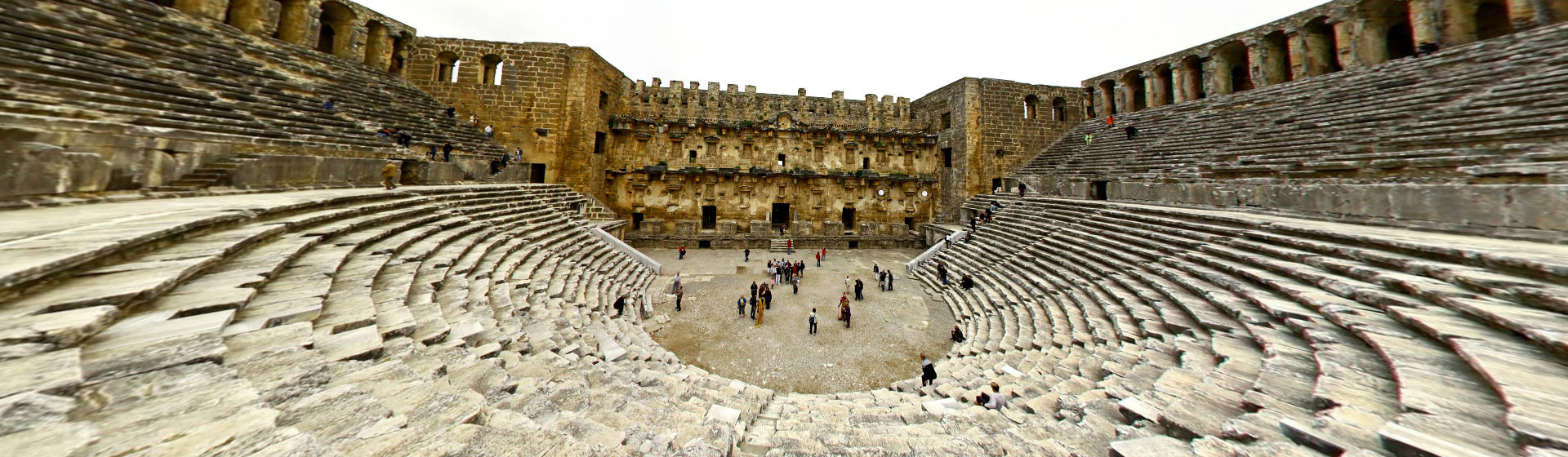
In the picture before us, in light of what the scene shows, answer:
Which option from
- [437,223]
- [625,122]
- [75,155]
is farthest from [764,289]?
[625,122]

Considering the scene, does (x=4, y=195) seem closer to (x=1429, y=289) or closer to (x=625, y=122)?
(x=1429, y=289)

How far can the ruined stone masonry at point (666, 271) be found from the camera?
2.52 m

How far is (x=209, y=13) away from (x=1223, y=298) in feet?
86.1

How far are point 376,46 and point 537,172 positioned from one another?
7.88m

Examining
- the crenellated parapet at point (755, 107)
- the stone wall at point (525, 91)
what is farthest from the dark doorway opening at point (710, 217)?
the stone wall at point (525, 91)

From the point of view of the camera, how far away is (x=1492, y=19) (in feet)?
45.1

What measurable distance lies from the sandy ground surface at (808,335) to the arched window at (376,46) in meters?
16.1

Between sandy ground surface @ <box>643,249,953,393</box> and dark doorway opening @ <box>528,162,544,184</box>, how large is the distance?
9786mm

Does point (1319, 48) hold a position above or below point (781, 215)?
above

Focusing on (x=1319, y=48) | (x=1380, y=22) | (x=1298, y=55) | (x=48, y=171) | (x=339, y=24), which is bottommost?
(x=48, y=171)

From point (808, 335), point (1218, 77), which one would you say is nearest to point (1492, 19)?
point (1218, 77)

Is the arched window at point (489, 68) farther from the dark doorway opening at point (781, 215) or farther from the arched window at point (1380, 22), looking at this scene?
the arched window at point (1380, 22)

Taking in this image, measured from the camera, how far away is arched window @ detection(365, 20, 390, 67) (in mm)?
18266

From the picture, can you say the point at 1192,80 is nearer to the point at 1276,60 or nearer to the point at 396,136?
the point at 1276,60
